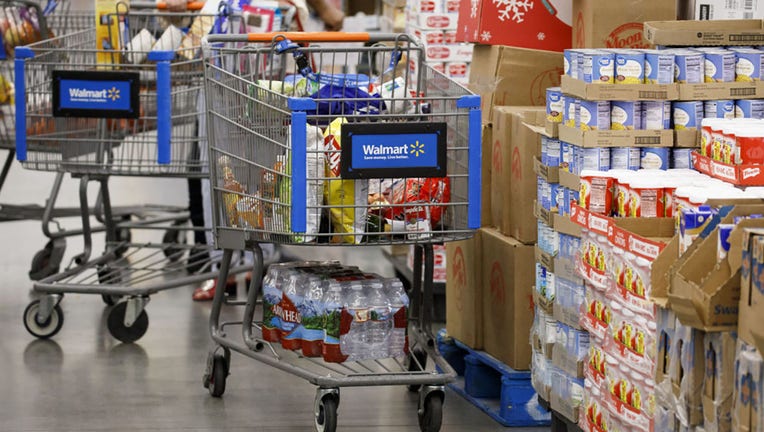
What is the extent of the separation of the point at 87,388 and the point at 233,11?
205 cm

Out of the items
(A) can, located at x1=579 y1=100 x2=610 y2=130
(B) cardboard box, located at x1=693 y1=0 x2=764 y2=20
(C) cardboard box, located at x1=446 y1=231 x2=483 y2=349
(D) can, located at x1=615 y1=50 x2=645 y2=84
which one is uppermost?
(B) cardboard box, located at x1=693 y1=0 x2=764 y2=20

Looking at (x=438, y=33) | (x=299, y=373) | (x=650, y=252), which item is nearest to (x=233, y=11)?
(x=438, y=33)

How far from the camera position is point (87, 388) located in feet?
16.5

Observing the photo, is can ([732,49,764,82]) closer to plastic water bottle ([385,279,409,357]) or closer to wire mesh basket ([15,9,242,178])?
plastic water bottle ([385,279,409,357])

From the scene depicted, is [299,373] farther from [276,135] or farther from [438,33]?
[438,33]

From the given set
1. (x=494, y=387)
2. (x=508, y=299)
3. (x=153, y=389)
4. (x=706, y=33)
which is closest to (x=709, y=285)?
(x=706, y=33)

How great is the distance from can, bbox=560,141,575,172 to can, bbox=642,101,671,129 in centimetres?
23

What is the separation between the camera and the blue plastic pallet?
14.8 ft

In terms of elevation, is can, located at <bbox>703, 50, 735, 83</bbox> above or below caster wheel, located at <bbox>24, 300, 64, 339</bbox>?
above

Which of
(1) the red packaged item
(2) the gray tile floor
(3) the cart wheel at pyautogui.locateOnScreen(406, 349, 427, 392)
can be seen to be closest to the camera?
(1) the red packaged item

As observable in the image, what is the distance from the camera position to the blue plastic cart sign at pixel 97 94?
5.67 metres

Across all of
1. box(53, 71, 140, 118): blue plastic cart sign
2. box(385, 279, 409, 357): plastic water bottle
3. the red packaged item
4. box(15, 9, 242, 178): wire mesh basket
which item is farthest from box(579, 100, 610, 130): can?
box(53, 71, 140, 118): blue plastic cart sign

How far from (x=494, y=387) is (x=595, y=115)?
1.42 metres

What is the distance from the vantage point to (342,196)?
421cm
